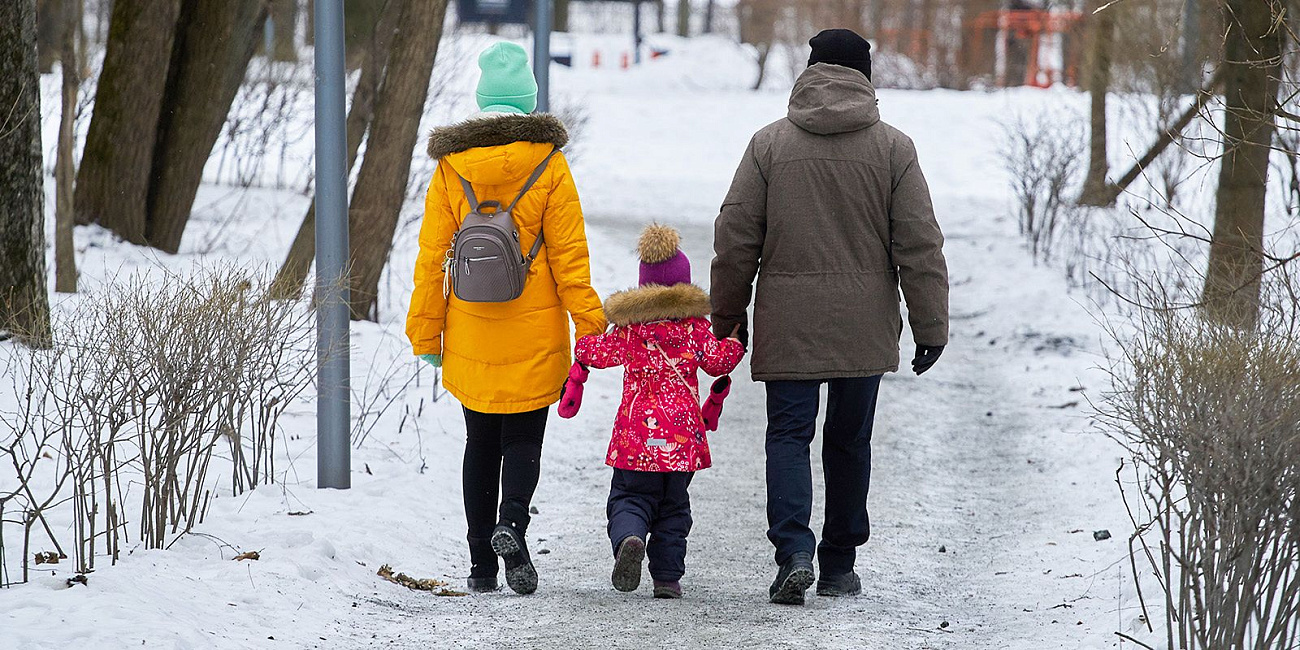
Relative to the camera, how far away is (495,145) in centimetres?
434

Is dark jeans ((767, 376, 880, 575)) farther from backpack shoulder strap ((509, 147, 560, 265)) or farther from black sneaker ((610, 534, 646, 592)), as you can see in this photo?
backpack shoulder strap ((509, 147, 560, 265))

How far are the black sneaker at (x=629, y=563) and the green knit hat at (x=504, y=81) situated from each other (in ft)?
4.65

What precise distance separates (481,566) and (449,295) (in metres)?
0.92

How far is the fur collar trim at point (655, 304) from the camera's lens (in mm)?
4410

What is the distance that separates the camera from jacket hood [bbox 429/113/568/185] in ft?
14.2

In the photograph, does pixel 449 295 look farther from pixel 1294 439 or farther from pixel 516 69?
pixel 1294 439

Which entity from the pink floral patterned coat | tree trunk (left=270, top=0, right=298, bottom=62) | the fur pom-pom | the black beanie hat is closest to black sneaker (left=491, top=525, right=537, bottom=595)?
the pink floral patterned coat

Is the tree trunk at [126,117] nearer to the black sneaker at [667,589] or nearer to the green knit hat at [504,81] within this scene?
the green knit hat at [504,81]

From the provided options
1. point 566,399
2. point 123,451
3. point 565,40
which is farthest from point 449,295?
point 565,40

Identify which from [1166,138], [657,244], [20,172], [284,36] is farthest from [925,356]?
[284,36]

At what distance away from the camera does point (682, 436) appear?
4.49 meters

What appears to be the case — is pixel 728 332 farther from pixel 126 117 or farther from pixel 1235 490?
pixel 126 117

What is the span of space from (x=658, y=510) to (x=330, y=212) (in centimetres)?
179

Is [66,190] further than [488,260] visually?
Yes
